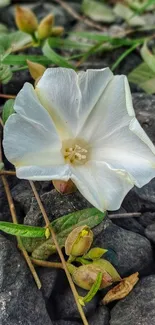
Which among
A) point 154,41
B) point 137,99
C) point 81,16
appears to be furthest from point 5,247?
point 81,16

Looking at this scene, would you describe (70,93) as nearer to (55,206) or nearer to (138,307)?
(55,206)

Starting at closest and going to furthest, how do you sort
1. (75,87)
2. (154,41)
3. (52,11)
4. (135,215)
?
(75,87), (135,215), (154,41), (52,11)

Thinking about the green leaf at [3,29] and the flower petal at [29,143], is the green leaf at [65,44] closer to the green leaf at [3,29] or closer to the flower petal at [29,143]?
the green leaf at [3,29]

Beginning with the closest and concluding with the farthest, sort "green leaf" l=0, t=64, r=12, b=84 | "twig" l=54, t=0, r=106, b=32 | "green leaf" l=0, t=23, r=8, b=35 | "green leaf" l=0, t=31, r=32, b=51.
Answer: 1. "green leaf" l=0, t=64, r=12, b=84
2. "green leaf" l=0, t=31, r=32, b=51
3. "green leaf" l=0, t=23, r=8, b=35
4. "twig" l=54, t=0, r=106, b=32

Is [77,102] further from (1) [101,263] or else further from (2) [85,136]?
(1) [101,263]

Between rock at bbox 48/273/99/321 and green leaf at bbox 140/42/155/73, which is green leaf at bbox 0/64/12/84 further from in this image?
rock at bbox 48/273/99/321

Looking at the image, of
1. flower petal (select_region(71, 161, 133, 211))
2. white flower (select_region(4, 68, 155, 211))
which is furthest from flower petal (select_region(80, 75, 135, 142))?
flower petal (select_region(71, 161, 133, 211))

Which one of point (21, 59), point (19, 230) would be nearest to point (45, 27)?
point (21, 59)

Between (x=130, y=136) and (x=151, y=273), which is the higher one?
(x=130, y=136)
